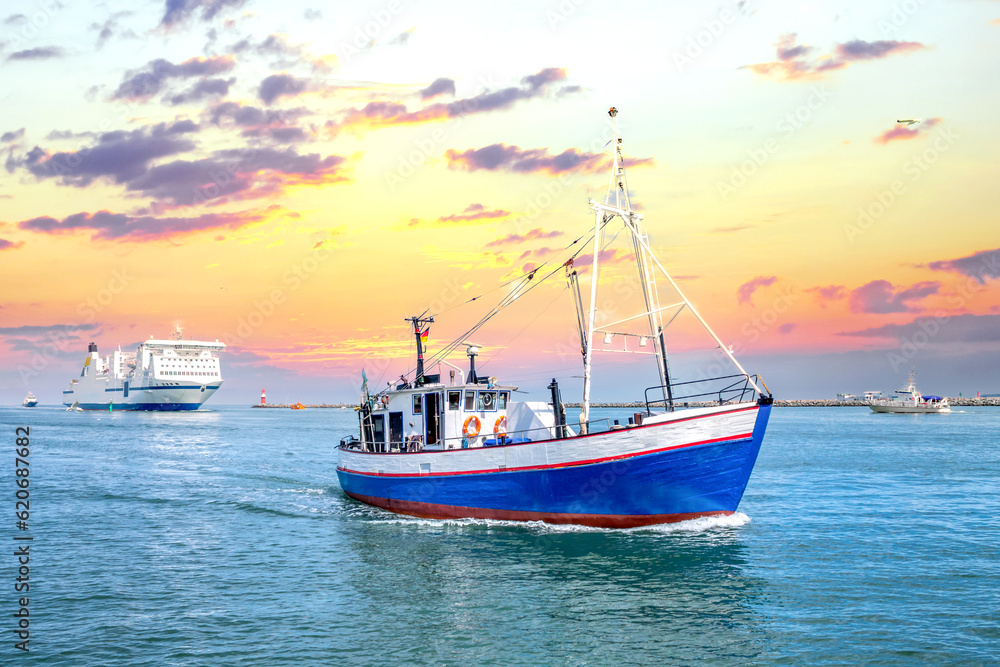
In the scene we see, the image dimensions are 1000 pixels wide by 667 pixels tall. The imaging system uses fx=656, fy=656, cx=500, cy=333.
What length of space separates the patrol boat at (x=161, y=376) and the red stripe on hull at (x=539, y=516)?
489 feet

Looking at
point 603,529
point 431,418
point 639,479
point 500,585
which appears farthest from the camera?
point 431,418

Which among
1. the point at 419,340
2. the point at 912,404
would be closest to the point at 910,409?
the point at 912,404

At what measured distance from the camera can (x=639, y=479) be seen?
22375 mm

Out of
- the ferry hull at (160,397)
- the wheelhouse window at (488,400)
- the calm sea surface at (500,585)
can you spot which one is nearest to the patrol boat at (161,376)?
the ferry hull at (160,397)

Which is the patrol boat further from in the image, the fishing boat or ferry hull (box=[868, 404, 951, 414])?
ferry hull (box=[868, 404, 951, 414])

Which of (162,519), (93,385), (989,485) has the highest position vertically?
(93,385)

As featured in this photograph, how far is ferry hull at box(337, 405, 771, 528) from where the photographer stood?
21609 millimetres

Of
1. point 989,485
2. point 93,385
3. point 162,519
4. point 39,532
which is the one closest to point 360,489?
point 162,519

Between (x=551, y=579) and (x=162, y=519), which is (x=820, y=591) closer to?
(x=551, y=579)

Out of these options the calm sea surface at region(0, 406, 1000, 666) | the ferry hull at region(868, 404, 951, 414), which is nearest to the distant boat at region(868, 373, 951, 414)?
the ferry hull at region(868, 404, 951, 414)

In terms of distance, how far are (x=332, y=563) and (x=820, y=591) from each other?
14.8 meters

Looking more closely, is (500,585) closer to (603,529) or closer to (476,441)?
(603,529)

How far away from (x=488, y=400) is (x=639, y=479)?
8483 millimetres

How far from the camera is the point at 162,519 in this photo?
99.1 feet
